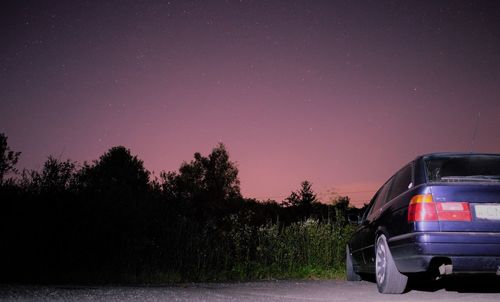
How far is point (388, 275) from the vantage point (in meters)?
6.53

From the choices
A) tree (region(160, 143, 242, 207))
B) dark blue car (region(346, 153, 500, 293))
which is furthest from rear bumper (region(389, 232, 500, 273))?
tree (region(160, 143, 242, 207))

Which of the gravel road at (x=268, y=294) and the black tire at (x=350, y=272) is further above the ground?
the black tire at (x=350, y=272)

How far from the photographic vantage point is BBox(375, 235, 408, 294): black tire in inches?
255

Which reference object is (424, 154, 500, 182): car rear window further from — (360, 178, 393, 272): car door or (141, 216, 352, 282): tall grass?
(141, 216, 352, 282): tall grass

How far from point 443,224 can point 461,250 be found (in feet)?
1.09

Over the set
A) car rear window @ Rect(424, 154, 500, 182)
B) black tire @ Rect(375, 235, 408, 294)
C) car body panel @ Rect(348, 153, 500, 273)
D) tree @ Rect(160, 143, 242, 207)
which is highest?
tree @ Rect(160, 143, 242, 207)

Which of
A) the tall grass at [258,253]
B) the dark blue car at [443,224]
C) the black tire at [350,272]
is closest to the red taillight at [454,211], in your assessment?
the dark blue car at [443,224]

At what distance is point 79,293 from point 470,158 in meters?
5.20

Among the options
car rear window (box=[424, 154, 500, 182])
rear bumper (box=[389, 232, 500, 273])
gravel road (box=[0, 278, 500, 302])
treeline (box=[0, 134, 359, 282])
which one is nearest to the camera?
rear bumper (box=[389, 232, 500, 273])

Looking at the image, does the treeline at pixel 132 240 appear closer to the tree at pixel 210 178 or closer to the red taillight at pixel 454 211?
the red taillight at pixel 454 211

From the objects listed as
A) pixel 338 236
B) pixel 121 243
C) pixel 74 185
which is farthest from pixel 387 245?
pixel 74 185

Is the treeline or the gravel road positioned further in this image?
the treeline

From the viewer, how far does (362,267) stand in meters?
8.20

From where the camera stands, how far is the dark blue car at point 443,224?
5.66 meters
